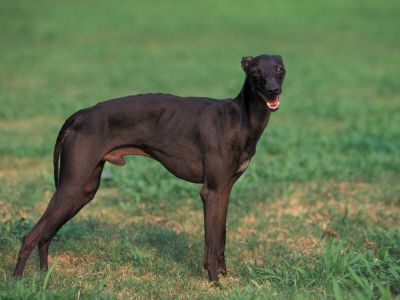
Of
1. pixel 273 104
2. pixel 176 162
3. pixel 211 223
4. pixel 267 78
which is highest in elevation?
pixel 267 78

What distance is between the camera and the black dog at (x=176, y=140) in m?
4.45

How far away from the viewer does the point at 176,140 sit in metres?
4.68

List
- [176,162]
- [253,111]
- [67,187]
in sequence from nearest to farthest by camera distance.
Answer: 1. [67,187]
2. [253,111]
3. [176,162]

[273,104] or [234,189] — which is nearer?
[273,104]

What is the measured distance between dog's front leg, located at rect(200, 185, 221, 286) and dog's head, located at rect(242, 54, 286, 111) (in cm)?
84

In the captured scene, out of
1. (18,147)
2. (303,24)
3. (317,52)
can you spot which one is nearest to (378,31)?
(303,24)

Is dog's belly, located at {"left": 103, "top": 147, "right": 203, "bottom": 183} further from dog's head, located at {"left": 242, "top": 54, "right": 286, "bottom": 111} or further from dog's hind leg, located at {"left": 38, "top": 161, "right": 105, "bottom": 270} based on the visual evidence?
dog's head, located at {"left": 242, "top": 54, "right": 286, "bottom": 111}

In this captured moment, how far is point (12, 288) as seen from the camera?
4.06m

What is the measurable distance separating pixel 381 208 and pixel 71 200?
388 cm

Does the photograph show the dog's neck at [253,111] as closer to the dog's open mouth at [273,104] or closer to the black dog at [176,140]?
the black dog at [176,140]

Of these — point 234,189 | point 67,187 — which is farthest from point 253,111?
point 234,189

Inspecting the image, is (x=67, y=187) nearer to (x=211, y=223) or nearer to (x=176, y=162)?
(x=176, y=162)

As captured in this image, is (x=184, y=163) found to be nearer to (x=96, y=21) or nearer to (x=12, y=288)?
(x=12, y=288)

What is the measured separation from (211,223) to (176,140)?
0.74 metres
